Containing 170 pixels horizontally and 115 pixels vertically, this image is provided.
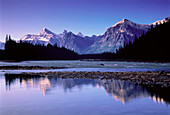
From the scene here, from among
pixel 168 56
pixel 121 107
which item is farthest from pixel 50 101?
pixel 168 56

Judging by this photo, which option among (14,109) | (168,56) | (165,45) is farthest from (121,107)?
(165,45)

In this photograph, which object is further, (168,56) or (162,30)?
(162,30)

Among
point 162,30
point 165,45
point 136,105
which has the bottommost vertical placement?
point 136,105

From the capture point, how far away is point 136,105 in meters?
15.8

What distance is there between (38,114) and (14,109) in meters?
2.60

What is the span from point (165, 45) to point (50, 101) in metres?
173

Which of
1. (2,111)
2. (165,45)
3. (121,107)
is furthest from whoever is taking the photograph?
(165,45)

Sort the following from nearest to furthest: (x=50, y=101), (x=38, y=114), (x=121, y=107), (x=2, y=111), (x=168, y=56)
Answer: (x=38, y=114)
(x=2, y=111)
(x=121, y=107)
(x=50, y=101)
(x=168, y=56)

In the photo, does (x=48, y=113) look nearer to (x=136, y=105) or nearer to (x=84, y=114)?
(x=84, y=114)

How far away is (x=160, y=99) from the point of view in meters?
17.9

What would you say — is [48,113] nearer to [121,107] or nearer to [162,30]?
[121,107]

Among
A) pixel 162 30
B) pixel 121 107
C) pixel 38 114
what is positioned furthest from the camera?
pixel 162 30

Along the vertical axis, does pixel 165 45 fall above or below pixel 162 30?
below

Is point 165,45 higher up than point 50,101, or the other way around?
point 165,45
